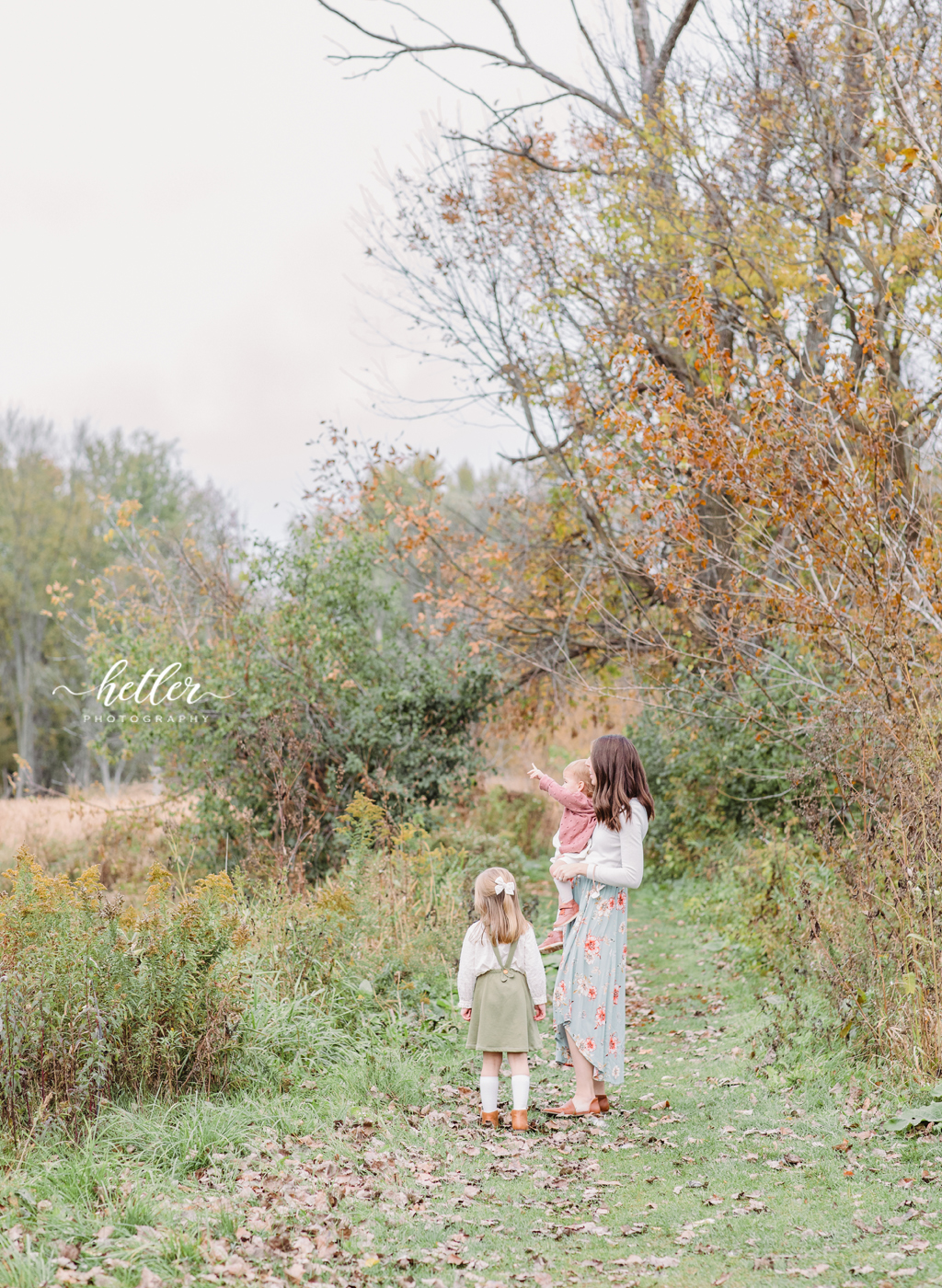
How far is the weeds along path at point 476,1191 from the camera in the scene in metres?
3.45

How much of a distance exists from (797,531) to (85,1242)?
5.96 meters

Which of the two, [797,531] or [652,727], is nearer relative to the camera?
[797,531]

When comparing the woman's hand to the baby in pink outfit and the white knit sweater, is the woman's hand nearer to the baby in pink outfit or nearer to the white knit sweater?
the baby in pink outfit

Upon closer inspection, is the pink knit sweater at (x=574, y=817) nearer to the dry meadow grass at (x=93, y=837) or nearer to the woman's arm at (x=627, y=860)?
the woman's arm at (x=627, y=860)

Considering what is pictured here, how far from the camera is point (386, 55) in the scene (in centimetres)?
1136

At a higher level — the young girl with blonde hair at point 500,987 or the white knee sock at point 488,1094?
the young girl with blonde hair at point 500,987

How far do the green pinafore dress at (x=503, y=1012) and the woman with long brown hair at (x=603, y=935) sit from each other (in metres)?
0.24

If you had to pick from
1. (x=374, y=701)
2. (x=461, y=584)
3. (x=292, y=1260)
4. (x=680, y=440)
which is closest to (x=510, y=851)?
(x=374, y=701)

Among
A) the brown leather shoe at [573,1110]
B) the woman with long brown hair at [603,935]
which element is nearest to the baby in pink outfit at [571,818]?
the woman with long brown hair at [603,935]

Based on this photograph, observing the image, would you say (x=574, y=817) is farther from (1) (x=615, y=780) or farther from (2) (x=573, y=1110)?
(2) (x=573, y=1110)

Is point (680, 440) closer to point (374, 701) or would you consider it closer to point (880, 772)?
point (880, 772)

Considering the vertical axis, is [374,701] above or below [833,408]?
below

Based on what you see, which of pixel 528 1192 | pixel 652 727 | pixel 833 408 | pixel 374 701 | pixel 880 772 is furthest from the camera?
pixel 652 727

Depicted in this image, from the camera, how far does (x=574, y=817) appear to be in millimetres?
6340
